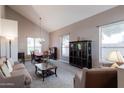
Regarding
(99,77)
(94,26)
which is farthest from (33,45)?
(99,77)

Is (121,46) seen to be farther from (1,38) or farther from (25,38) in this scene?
(25,38)

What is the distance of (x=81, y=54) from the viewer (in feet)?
21.9

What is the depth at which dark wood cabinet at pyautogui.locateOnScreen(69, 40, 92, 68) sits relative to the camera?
6.23m

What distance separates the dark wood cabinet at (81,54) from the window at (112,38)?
0.70 m

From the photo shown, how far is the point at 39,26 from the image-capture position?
39.5ft

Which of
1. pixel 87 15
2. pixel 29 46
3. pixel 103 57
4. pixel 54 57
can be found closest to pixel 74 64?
pixel 103 57

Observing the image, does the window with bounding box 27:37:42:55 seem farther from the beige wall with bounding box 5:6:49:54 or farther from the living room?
the living room

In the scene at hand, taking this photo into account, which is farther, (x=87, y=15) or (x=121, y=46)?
(x=87, y=15)

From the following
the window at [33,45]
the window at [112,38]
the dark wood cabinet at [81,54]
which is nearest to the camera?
the window at [112,38]

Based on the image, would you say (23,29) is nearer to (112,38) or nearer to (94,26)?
(94,26)

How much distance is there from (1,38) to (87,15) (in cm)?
499

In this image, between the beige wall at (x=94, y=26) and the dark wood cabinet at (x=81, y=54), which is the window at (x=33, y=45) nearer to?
the beige wall at (x=94, y=26)

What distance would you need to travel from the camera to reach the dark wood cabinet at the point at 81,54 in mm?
6234

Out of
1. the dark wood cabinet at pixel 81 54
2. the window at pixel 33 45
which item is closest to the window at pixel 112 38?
the dark wood cabinet at pixel 81 54
